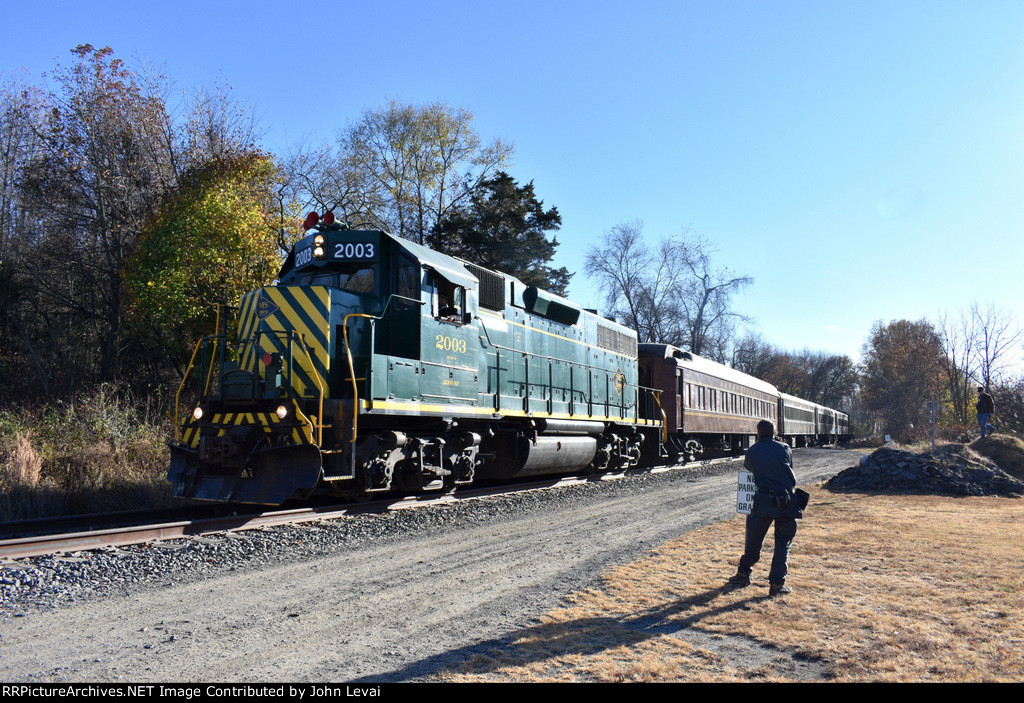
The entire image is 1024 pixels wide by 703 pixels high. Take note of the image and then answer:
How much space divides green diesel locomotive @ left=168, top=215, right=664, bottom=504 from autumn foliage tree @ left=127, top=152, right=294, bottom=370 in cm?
647

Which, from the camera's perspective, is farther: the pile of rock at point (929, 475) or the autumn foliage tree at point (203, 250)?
the autumn foliage tree at point (203, 250)

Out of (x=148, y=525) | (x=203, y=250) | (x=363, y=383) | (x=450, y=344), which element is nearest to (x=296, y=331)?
(x=363, y=383)

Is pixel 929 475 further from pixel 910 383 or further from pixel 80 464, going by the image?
pixel 910 383

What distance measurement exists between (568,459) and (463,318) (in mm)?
4669

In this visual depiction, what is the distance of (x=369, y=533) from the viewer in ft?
27.0

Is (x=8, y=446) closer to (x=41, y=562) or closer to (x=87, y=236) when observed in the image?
(x=41, y=562)

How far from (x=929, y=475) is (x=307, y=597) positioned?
14.2 m

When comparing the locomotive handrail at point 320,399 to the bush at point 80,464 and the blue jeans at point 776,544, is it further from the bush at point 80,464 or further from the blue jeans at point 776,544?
the blue jeans at point 776,544

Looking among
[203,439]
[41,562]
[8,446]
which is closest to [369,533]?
[203,439]

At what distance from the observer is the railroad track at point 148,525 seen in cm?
656

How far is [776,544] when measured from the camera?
5.78 metres

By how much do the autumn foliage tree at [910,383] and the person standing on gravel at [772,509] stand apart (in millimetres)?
38323

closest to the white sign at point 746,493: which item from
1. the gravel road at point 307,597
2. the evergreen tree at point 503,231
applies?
the gravel road at point 307,597

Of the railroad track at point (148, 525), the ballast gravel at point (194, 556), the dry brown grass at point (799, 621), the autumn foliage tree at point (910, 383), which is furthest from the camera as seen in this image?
the autumn foliage tree at point (910, 383)
